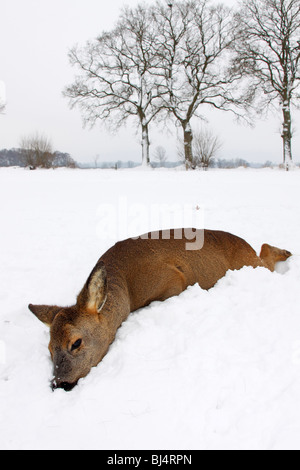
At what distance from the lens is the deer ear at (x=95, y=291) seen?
9.29ft

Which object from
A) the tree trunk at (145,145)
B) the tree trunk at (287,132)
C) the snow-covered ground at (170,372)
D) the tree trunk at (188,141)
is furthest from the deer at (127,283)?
the tree trunk at (145,145)

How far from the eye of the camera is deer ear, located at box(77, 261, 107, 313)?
283cm

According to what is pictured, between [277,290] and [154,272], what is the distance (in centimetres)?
140

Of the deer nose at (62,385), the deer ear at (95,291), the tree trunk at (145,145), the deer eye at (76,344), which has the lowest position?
the deer nose at (62,385)

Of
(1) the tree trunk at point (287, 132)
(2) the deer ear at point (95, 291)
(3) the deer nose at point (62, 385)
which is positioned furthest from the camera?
(1) the tree trunk at point (287, 132)

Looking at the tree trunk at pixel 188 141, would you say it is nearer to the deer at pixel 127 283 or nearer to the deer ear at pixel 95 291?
the deer at pixel 127 283

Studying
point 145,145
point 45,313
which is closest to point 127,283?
point 45,313

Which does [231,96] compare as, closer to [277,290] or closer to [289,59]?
[289,59]

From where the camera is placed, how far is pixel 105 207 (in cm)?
1089

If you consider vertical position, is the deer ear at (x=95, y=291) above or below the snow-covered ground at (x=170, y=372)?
above

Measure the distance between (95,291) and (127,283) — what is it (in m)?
0.79

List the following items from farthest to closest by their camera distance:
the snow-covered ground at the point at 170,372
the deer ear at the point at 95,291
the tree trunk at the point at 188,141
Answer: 1. the tree trunk at the point at 188,141
2. the deer ear at the point at 95,291
3. the snow-covered ground at the point at 170,372
